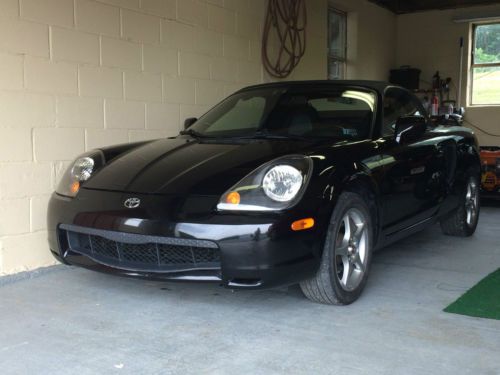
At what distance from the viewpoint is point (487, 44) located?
34.3 feet

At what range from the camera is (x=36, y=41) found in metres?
3.70

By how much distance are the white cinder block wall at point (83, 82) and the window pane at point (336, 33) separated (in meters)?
3.35

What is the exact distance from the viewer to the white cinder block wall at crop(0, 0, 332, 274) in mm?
3605

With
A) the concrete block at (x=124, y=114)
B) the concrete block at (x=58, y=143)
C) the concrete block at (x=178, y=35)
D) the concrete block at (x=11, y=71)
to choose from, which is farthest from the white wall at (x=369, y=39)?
the concrete block at (x=11, y=71)

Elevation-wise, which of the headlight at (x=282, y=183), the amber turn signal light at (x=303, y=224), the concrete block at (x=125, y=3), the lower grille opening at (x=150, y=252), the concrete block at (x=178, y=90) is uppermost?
the concrete block at (x=125, y=3)

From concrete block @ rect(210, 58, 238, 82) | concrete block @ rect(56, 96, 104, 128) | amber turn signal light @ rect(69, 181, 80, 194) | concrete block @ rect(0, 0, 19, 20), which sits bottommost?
amber turn signal light @ rect(69, 181, 80, 194)

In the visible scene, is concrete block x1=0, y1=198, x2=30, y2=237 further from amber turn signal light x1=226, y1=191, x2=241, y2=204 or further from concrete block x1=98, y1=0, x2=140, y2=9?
amber turn signal light x1=226, y1=191, x2=241, y2=204

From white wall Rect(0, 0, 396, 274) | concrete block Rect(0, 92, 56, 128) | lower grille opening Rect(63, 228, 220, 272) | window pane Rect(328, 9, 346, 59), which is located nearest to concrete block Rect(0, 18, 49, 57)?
white wall Rect(0, 0, 396, 274)

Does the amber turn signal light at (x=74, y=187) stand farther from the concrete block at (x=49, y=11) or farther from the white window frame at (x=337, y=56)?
the white window frame at (x=337, y=56)

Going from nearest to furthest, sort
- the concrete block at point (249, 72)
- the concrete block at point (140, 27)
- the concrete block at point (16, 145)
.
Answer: the concrete block at point (16, 145), the concrete block at point (140, 27), the concrete block at point (249, 72)

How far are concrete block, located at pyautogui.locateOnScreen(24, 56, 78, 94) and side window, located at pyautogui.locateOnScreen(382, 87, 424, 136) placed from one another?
2177 mm

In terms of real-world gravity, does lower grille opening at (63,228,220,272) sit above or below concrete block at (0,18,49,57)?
below

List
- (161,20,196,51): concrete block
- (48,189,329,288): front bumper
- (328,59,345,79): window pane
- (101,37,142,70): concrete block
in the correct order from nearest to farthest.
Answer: (48,189,329,288): front bumper < (101,37,142,70): concrete block < (161,20,196,51): concrete block < (328,59,345,79): window pane

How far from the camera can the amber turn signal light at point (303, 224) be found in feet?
8.45
